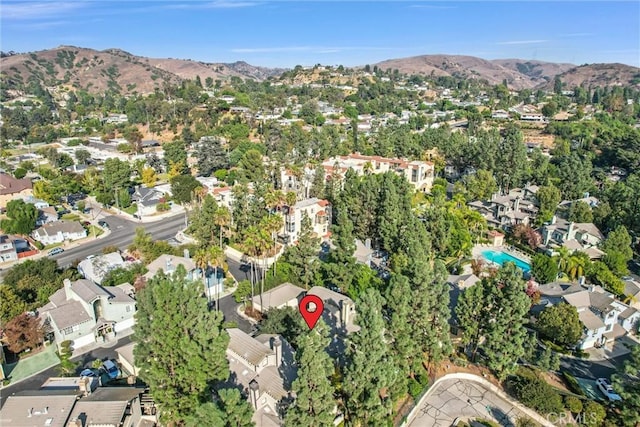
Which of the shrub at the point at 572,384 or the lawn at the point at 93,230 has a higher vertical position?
the lawn at the point at 93,230

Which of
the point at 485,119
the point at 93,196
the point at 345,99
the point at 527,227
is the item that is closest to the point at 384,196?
the point at 527,227

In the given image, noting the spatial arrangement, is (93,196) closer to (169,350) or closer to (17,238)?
(17,238)

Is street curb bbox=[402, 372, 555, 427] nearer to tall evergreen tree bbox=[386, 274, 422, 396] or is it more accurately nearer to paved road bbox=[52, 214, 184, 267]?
tall evergreen tree bbox=[386, 274, 422, 396]

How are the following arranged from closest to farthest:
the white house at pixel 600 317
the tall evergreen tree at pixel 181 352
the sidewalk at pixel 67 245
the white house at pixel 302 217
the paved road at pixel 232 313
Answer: the tall evergreen tree at pixel 181 352 < the white house at pixel 600 317 < the paved road at pixel 232 313 < the sidewalk at pixel 67 245 < the white house at pixel 302 217

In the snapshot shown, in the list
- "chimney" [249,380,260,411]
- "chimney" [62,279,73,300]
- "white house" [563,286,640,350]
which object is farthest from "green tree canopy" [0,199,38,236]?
"white house" [563,286,640,350]

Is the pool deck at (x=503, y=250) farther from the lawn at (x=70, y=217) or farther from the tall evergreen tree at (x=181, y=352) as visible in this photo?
the lawn at (x=70, y=217)

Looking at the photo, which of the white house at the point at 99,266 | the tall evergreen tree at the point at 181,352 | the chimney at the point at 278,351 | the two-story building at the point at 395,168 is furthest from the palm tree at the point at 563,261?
the white house at the point at 99,266
